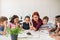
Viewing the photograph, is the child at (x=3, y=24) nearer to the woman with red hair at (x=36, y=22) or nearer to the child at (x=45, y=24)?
the woman with red hair at (x=36, y=22)

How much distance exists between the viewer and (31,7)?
231 centimetres

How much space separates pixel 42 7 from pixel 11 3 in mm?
432

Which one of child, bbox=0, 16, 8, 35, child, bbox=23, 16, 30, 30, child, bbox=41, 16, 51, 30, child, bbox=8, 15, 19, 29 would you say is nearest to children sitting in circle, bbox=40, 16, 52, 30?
child, bbox=41, 16, 51, 30

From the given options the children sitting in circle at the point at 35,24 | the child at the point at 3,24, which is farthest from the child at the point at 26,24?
the child at the point at 3,24

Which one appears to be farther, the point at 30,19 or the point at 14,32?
the point at 30,19

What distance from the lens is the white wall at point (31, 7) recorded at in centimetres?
229

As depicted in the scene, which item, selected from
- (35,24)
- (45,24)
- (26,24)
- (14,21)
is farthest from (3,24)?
(45,24)

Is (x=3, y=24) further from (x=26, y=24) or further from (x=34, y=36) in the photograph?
(x=34, y=36)

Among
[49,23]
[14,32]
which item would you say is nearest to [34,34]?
[49,23]

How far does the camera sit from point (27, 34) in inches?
89.0

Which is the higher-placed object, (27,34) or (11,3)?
(11,3)

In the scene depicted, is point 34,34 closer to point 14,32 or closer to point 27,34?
point 27,34

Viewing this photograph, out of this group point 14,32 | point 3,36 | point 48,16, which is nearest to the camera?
point 14,32

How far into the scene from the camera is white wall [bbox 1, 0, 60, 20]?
7.52 feet
